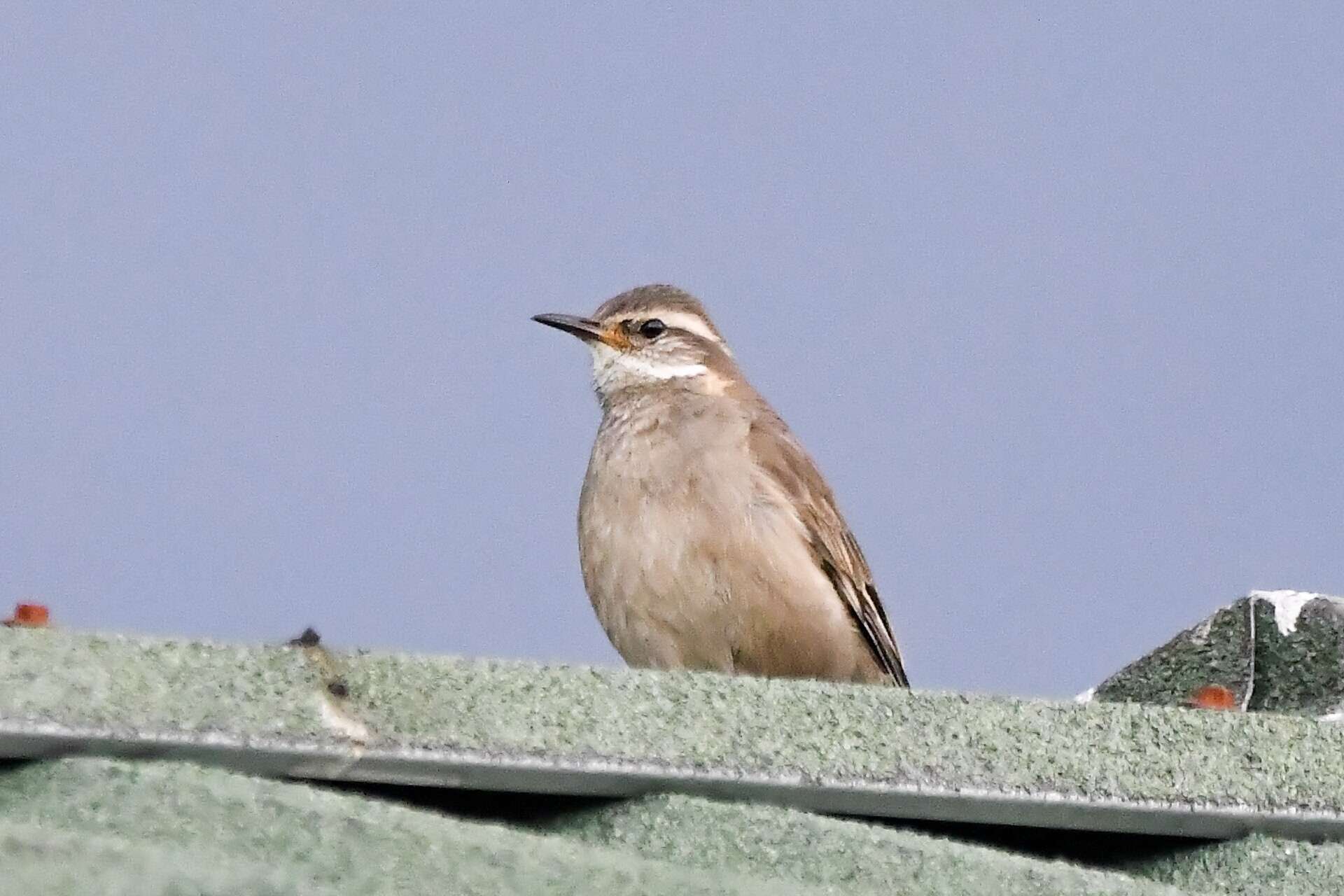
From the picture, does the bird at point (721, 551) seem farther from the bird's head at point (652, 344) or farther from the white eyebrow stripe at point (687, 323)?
the white eyebrow stripe at point (687, 323)

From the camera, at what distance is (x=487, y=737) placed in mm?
3186

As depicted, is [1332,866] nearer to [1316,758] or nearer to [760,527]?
[1316,758]

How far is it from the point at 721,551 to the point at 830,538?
0.70m

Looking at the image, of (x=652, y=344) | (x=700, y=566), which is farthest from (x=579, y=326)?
(x=700, y=566)

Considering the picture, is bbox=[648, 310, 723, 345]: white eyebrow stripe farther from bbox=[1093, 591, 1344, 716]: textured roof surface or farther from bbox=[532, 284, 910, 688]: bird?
bbox=[1093, 591, 1344, 716]: textured roof surface

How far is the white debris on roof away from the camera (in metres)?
5.29

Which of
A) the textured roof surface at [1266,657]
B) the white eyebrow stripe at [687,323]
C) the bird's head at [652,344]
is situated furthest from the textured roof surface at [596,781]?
the white eyebrow stripe at [687,323]

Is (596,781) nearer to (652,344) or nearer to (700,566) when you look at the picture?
(700,566)

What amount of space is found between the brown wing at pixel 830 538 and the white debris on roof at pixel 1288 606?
6.24 ft

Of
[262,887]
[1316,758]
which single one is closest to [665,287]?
[1316,758]

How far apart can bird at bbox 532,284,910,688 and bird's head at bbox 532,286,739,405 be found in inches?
8.9

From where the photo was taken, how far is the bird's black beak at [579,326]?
26.6 feet

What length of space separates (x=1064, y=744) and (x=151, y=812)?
1.53m

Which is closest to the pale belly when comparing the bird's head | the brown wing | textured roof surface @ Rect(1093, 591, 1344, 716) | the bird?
the bird
